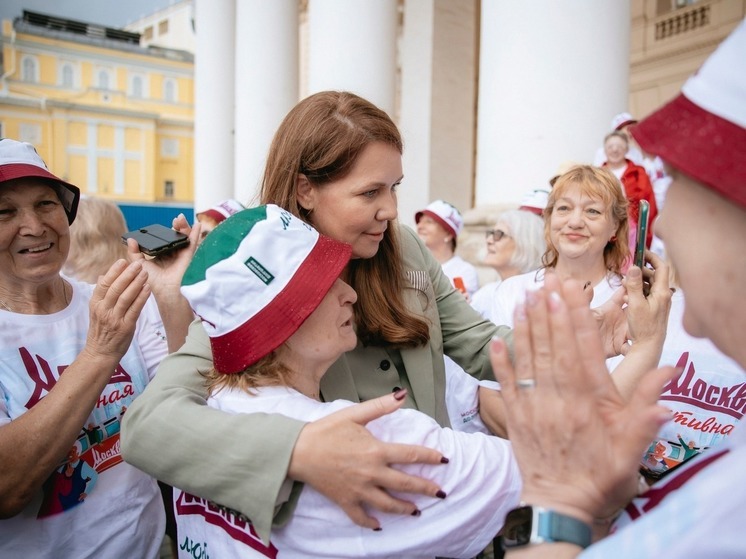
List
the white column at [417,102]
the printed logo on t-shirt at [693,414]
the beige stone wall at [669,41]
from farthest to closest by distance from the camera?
the beige stone wall at [669,41] → the white column at [417,102] → the printed logo on t-shirt at [693,414]

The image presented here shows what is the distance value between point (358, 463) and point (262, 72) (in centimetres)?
916

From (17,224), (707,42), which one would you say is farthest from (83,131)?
(17,224)

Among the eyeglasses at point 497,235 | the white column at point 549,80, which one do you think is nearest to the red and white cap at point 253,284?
the eyeglasses at point 497,235

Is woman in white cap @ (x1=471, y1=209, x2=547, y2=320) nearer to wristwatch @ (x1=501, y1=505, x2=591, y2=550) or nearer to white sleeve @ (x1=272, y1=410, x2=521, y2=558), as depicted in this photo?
white sleeve @ (x1=272, y1=410, x2=521, y2=558)

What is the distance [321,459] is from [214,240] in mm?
535

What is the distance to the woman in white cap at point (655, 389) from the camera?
0.70 meters

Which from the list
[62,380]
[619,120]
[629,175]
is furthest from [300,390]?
[629,175]

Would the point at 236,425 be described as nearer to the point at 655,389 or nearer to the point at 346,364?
the point at 346,364

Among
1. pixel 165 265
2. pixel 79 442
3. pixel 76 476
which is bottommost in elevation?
pixel 76 476

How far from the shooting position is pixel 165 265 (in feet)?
6.84

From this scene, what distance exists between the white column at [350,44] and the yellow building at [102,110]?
3610 cm

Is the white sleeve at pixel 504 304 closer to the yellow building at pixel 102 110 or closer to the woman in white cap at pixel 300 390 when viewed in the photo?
the woman in white cap at pixel 300 390

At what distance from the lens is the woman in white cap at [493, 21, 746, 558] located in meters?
0.70

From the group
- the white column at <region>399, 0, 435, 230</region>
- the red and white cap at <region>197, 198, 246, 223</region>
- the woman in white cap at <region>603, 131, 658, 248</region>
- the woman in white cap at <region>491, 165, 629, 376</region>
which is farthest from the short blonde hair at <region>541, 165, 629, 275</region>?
the white column at <region>399, 0, 435, 230</region>
